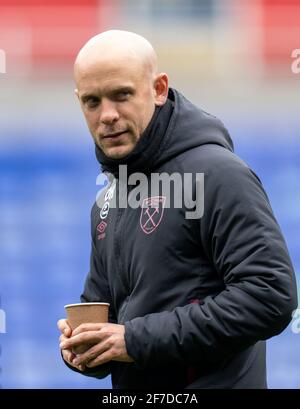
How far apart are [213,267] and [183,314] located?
14 centimetres

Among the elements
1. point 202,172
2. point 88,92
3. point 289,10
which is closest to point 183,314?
point 202,172

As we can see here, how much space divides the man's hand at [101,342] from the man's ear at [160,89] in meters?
0.58

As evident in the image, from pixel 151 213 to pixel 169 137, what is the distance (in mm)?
198

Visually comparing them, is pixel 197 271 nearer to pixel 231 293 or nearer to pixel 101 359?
pixel 231 293

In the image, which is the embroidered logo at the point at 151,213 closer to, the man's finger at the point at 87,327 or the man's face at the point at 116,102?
the man's face at the point at 116,102

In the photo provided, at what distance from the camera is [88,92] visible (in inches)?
103

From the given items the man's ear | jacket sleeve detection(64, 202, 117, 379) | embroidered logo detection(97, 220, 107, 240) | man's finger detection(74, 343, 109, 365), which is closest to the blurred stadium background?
jacket sleeve detection(64, 202, 117, 379)

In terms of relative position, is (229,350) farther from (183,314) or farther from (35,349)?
(35,349)

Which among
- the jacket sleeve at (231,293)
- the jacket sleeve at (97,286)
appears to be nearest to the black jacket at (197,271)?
the jacket sleeve at (231,293)

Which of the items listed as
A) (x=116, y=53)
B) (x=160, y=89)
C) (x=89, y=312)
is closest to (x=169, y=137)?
(x=160, y=89)

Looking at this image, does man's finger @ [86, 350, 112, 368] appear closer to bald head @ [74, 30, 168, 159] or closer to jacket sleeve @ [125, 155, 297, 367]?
jacket sleeve @ [125, 155, 297, 367]

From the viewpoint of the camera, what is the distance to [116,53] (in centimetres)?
262

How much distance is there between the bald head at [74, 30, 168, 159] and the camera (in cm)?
261
